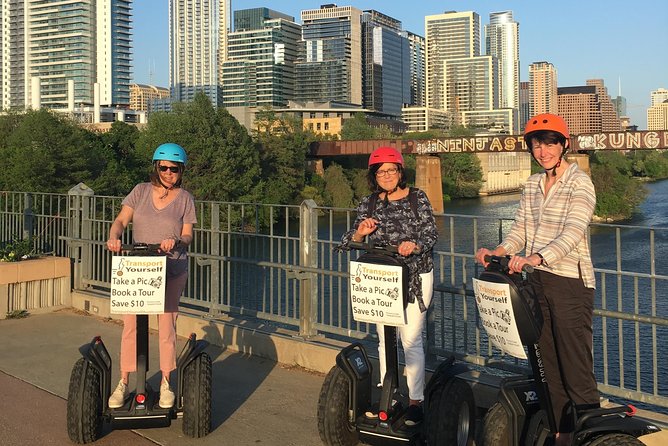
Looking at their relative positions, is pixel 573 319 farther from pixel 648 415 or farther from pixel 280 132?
pixel 280 132

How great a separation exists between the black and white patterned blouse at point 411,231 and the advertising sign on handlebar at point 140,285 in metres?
1.13

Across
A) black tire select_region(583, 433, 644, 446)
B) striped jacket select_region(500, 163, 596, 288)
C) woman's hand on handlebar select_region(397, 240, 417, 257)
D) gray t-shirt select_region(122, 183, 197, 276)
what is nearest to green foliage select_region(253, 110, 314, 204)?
gray t-shirt select_region(122, 183, 197, 276)

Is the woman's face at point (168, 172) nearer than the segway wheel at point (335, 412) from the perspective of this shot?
No

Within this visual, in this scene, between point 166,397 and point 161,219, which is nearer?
point 166,397

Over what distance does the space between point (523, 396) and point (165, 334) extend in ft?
7.44

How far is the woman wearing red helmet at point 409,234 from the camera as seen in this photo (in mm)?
4238

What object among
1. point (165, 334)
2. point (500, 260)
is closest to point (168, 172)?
point (165, 334)

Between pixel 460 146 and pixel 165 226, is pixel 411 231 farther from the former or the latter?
pixel 460 146

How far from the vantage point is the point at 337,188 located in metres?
63.3

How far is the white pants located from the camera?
429 cm

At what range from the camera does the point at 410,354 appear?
14.2ft

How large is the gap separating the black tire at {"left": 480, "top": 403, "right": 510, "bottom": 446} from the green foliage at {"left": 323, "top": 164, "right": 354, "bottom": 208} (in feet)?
183

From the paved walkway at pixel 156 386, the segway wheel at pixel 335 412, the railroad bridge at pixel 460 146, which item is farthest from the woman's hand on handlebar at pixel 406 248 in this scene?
the railroad bridge at pixel 460 146

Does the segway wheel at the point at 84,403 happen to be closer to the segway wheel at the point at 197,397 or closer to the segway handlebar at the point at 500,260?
the segway wheel at the point at 197,397
